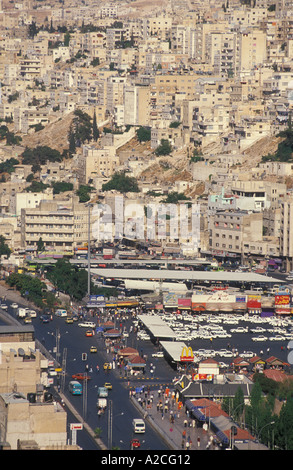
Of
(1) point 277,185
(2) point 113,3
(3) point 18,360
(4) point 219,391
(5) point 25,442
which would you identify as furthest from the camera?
(2) point 113,3

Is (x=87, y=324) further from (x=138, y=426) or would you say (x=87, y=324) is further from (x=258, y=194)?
(x=258, y=194)

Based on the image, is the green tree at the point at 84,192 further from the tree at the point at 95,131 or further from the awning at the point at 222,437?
the awning at the point at 222,437

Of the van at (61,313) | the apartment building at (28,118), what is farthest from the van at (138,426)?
the apartment building at (28,118)

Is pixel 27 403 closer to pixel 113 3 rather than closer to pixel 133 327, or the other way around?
pixel 133 327

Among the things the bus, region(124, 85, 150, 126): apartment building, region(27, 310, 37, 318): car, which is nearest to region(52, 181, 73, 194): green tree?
region(124, 85, 150, 126): apartment building

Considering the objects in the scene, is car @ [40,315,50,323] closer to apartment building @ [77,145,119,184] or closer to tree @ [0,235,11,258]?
tree @ [0,235,11,258]

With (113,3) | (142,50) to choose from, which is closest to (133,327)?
(142,50)
